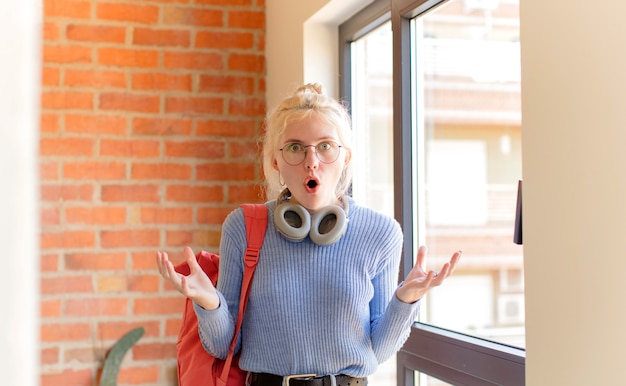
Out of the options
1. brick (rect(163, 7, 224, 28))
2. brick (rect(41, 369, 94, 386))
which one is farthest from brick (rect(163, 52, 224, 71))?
brick (rect(41, 369, 94, 386))

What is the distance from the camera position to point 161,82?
9.10ft

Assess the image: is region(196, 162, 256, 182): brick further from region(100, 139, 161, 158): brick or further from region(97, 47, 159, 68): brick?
region(97, 47, 159, 68): brick

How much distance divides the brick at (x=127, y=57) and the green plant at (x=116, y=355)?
3.16ft

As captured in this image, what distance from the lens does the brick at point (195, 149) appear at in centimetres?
277

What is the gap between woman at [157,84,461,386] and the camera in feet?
4.85

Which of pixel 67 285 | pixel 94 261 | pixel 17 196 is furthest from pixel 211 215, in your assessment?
pixel 17 196

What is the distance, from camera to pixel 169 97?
2.78 m

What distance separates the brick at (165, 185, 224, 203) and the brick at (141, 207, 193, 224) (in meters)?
0.04

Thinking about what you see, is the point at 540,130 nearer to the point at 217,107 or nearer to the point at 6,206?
the point at 6,206

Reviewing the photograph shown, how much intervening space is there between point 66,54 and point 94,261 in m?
0.75

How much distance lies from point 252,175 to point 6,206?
2643mm

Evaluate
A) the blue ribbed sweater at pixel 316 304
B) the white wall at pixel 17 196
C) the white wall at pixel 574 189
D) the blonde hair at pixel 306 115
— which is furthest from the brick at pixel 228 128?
the white wall at pixel 17 196

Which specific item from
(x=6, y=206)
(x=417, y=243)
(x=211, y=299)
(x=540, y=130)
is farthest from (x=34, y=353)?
(x=417, y=243)

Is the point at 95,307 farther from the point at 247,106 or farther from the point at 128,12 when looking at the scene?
the point at 128,12
